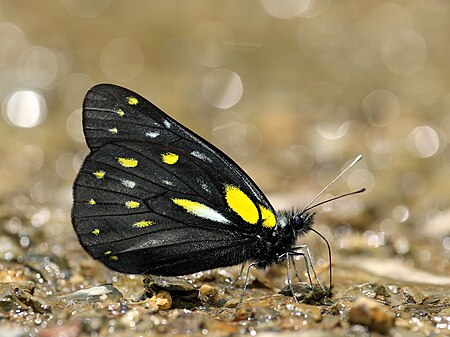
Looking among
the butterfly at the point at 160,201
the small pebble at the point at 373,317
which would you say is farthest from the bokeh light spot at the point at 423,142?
the small pebble at the point at 373,317

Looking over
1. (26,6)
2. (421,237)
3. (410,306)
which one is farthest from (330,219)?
(26,6)

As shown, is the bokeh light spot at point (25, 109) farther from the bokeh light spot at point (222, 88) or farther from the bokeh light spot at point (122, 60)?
the bokeh light spot at point (222, 88)

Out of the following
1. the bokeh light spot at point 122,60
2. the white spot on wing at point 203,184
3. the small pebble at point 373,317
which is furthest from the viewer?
the bokeh light spot at point 122,60

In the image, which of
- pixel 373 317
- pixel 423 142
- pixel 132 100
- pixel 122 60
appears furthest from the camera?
pixel 122 60

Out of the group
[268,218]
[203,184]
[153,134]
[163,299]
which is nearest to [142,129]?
[153,134]

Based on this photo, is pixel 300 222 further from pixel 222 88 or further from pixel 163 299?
pixel 222 88

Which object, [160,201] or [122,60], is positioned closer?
[160,201]

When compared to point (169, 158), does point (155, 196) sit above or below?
below
